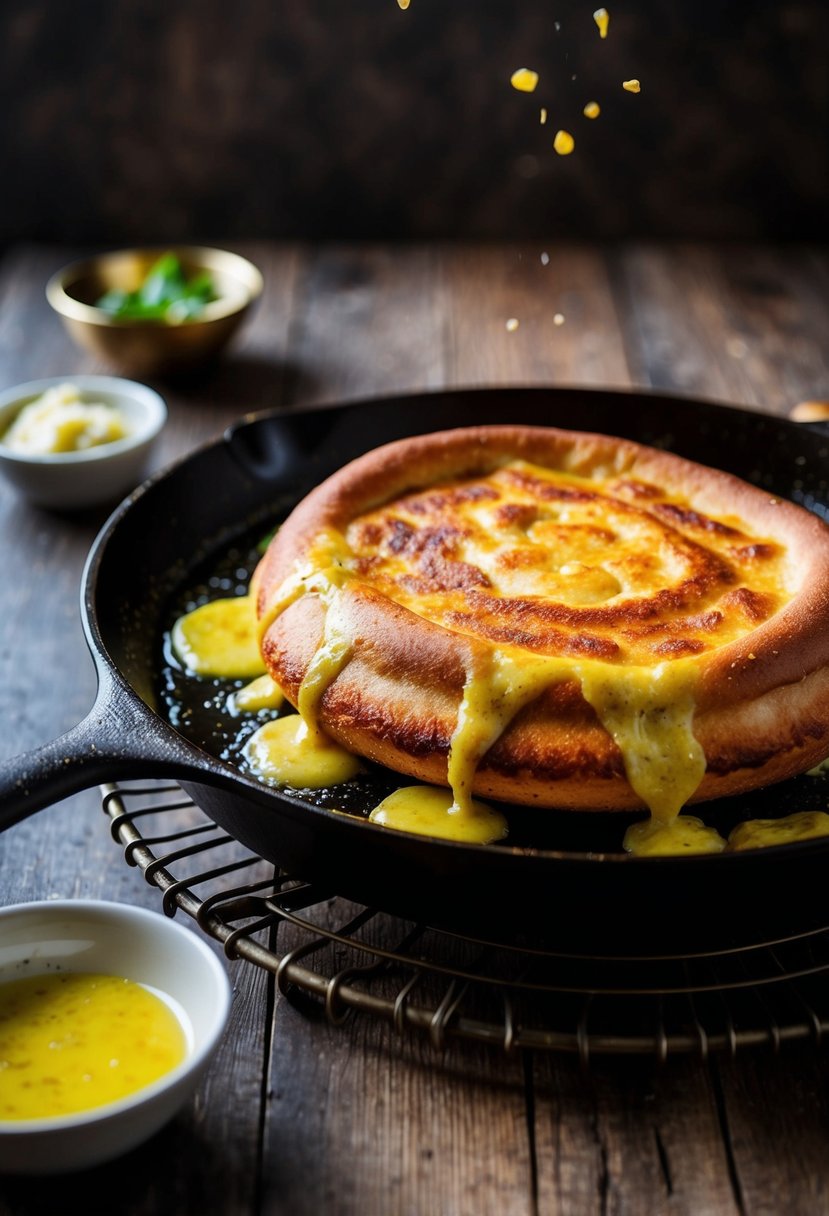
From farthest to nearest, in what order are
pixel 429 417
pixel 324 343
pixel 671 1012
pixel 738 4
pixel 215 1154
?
pixel 738 4
pixel 324 343
pixel 429 417
pixel 671 1012
pixel 215 1154

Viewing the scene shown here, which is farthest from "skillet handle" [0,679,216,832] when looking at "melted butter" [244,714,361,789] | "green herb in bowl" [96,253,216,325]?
Answer: "green herb in bowl" [96,253,216,325]

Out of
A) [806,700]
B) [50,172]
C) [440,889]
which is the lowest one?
[50,172]

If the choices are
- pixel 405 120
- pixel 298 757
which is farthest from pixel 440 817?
pixel 405 120

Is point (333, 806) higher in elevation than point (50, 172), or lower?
higher

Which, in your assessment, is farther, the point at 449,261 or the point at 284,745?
the point at 449,261

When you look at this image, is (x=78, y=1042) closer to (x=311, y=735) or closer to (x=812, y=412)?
(x=311, y=735)

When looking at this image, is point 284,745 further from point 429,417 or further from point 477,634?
point 429,417

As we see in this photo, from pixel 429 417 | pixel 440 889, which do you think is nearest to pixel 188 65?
pixel 429 417
